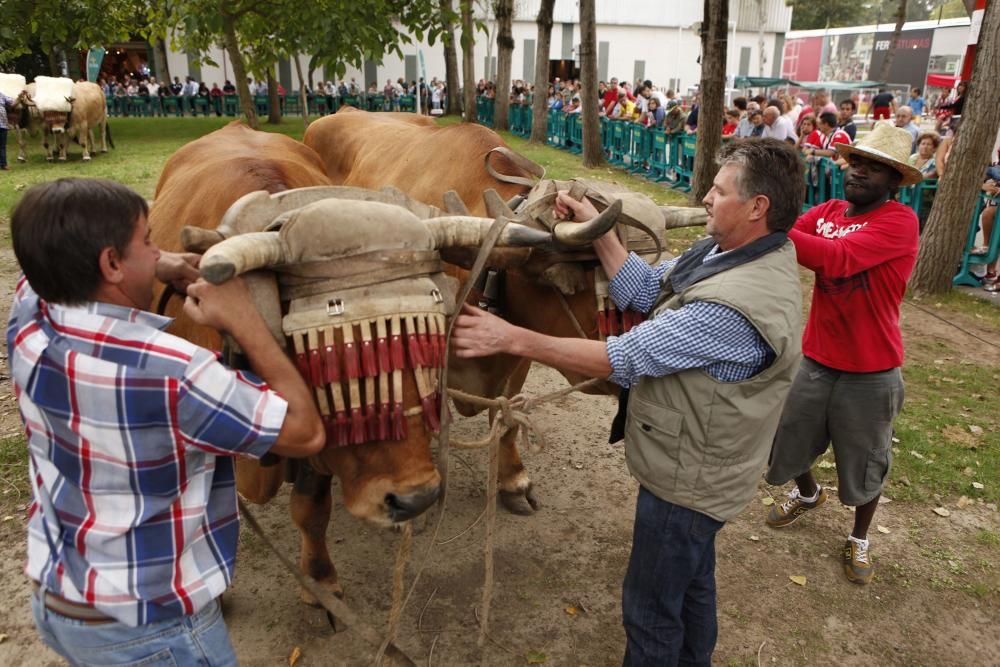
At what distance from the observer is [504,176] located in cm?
379

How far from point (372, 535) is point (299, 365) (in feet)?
7.83

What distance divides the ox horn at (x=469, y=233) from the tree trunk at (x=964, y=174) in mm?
7645

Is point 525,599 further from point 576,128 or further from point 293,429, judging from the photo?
point 576,128

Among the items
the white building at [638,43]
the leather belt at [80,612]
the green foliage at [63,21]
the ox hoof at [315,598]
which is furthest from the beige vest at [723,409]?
the white building at [638,43]

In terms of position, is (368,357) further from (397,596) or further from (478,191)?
(478,191)

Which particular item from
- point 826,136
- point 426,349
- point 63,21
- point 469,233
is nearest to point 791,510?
point 469,233

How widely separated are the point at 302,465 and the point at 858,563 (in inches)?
119

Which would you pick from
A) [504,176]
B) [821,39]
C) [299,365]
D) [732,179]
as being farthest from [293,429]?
[821,39]

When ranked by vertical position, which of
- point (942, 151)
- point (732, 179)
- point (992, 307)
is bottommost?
point (992, 307)

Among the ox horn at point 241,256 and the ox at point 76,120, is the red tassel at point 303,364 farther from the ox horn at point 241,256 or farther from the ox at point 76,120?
the ox at point 76,120

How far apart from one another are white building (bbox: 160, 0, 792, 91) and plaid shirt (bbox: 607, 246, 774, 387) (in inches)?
1694

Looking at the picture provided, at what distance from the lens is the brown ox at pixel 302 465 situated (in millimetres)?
2221

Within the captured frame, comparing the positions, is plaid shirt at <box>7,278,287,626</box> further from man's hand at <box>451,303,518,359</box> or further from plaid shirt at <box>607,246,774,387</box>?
plaid shirt at <box>607,246,774,387</box>

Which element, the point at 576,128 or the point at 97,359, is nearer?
the point at 97,359
